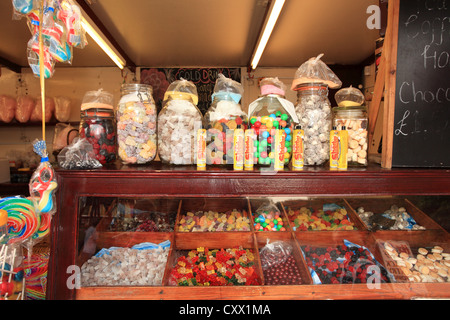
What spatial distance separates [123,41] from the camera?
13.3 feet

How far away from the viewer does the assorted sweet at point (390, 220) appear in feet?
5.00

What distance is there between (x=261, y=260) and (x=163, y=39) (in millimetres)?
3617

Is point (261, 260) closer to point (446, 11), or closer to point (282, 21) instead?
point (446, 11)

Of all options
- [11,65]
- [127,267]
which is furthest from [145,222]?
[11,65]

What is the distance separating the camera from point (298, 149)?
1.28 m

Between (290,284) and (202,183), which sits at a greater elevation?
(202,183)

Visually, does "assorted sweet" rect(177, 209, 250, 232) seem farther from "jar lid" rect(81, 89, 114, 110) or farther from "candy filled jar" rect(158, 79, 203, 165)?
"jar lid" rect(81, 89, 114, 110)

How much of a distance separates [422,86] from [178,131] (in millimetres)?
1203

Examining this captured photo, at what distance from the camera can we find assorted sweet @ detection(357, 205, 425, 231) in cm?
152

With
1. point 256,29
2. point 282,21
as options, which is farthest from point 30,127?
point 282,21

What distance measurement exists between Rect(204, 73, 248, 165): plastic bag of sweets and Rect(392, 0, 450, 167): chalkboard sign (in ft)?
2.55

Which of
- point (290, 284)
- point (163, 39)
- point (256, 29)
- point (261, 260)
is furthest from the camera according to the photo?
point (163, 39)

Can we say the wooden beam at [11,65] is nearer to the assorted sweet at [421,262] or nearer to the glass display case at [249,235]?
the glass display case at [249,235]

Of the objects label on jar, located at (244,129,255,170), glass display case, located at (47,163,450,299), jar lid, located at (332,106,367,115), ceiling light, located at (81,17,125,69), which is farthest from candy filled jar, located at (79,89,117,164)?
ceiling light, located at (81,17,125,69)
